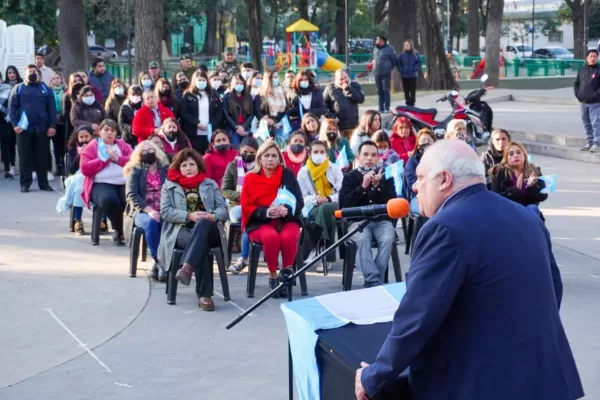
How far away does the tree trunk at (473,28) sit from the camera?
49156mm

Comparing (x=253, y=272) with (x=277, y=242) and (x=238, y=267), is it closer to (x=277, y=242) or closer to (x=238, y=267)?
(x=277, y=242)

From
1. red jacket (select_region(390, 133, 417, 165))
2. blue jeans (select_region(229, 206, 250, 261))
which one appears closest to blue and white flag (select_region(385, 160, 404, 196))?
blue jeans (select_region(229, 206, 250, 261))

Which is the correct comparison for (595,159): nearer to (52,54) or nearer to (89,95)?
(89,95)

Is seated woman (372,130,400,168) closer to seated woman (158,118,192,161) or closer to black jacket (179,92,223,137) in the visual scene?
seated woman (158,118,192,161)

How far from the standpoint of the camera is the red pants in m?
9.35

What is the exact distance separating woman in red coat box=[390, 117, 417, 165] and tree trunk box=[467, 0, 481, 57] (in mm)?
37548

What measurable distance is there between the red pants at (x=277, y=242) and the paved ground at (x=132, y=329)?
1.38 ft

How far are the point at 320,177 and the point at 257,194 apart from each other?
1258 mm

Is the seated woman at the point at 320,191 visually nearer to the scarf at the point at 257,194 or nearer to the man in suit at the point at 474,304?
the scarf at the point at 257,194

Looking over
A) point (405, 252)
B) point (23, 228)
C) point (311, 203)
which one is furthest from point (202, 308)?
point (23, 228)

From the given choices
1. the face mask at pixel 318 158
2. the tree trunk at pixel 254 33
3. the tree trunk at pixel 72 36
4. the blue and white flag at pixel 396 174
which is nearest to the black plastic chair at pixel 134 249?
the face mask at pixel 318 158

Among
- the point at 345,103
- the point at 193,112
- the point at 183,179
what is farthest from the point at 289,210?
the point at 345,103

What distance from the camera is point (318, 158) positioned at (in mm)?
10477

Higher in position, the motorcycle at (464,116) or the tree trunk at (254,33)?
the tree trunk at (254,33)
